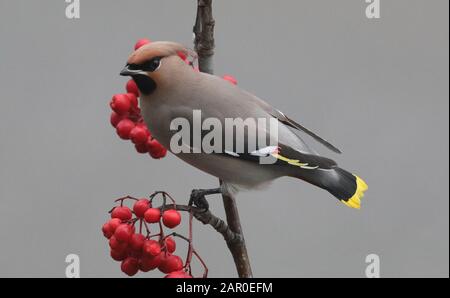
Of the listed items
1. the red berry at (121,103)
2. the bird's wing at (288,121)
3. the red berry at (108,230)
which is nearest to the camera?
the red berry at (108,230)

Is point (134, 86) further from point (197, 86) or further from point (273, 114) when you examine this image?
point (273, 114)

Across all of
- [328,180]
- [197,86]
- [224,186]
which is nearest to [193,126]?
[197,86]

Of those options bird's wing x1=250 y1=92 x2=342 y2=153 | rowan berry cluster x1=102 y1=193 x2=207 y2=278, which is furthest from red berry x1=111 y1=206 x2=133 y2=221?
bird's wing x1=250 y1=92 x2=342 y2=153

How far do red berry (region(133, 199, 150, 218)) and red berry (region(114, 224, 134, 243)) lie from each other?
35 mm

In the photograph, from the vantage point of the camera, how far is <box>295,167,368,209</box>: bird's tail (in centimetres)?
172

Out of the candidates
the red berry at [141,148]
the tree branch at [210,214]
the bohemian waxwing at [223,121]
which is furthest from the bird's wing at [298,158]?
the red berry at [141,148]

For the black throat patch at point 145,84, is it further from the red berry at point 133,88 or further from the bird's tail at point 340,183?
the bird's tail at point 340,183

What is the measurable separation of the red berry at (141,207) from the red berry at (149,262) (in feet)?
0.29

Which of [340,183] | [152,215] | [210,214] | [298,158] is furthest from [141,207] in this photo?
[340,183]

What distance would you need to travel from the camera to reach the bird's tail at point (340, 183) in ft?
5.64

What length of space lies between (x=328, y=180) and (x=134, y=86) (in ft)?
1.66

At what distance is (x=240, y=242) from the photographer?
1.67 metres

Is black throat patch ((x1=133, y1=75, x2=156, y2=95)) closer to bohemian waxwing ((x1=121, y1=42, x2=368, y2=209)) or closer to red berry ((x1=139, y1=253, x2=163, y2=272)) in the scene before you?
bohemian waxwing ((x1=121, y1=42, x2=368, y2=209))

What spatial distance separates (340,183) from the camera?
174 cm
